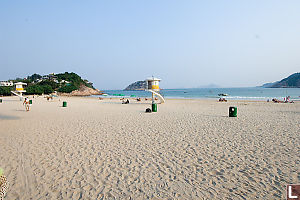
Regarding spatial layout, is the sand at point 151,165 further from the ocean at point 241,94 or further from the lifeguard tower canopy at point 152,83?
the ocean at point 241,94

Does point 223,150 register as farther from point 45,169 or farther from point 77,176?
point 45,169


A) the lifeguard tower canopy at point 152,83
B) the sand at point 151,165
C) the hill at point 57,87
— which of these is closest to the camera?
the sand at point 151,165

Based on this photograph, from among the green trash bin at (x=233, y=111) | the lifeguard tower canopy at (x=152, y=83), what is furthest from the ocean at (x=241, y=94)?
the green trash bin at (x=233, y=111)

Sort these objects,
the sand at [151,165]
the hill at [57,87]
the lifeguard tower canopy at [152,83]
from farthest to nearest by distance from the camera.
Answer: the hill at [57,87] < the lifeguard tower canopy at [152,83] < the sand at [151,165]

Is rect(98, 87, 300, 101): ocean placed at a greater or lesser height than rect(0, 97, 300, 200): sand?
greater

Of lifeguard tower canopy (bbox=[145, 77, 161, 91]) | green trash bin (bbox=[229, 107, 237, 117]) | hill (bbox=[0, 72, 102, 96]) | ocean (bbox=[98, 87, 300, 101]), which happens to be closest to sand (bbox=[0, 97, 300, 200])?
green trash bin (bbox=[229, 107, 237, 117])

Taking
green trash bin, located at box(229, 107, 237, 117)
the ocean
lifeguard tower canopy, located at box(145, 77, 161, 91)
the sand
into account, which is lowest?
the sand

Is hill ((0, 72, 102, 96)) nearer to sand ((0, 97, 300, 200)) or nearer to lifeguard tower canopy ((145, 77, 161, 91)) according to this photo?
lifeguard tower canopy ((145, 77, 161, 91))

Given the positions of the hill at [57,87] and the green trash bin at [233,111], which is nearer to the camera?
the green trash bin at [233,111]

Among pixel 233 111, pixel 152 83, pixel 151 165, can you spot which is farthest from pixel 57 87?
pixel 151 165

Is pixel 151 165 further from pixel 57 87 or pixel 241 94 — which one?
pixel 57 87

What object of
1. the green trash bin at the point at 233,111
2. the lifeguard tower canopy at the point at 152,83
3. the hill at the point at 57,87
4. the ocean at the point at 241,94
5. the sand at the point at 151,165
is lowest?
the sand at the point at 151,165

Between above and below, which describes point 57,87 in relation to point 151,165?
above

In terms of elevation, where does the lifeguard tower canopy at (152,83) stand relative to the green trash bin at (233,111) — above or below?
above
